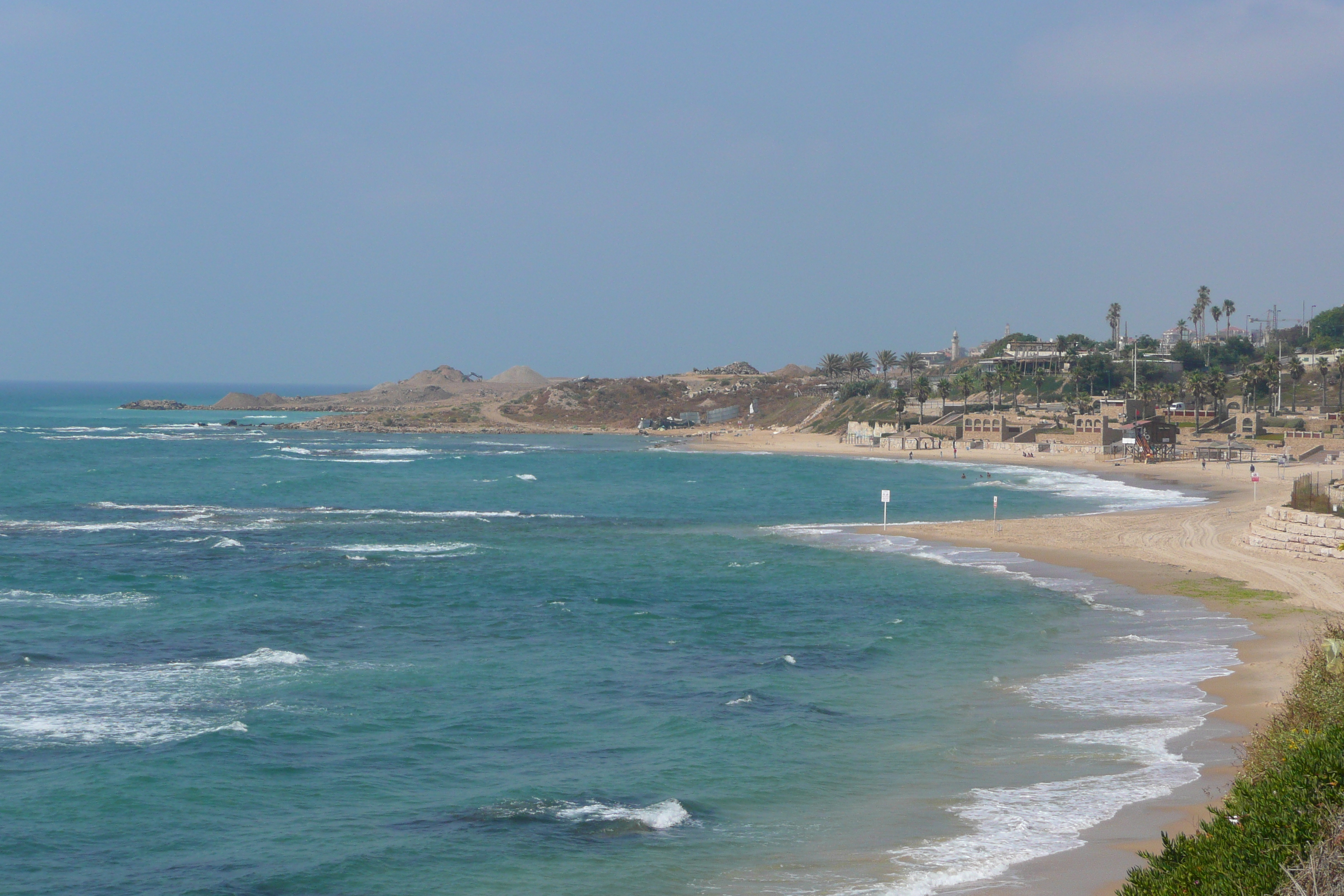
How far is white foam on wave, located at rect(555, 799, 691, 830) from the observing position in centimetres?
1705

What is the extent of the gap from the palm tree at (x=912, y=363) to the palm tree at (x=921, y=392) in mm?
18002

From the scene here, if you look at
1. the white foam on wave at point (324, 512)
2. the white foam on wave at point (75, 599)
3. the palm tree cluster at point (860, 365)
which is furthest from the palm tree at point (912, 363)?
the white foam on wave at point (75, 599)

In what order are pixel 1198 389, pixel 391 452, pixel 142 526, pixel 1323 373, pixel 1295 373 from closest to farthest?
pixel 142 526 → pixel 1198 389 → pixel 1295 373 → pixel 391 452 → pixel 1323 373

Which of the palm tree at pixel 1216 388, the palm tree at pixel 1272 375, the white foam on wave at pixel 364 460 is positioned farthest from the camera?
the palm tree at pixel 1272 375

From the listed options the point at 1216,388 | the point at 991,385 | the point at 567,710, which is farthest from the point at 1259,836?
the point at 991,385

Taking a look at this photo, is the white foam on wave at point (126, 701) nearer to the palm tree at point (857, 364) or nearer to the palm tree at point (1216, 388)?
the palm tree at point (1216, 388)

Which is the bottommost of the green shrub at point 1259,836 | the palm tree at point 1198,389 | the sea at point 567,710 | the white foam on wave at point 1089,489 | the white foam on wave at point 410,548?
the sea at point 567,710

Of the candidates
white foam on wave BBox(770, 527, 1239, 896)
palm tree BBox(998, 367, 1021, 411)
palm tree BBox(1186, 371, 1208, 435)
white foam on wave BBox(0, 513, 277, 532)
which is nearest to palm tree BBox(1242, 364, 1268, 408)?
palm tree BBox(1186, 371, 1208, 435)

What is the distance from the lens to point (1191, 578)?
3722 centimetres

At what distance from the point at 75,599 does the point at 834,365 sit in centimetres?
15516

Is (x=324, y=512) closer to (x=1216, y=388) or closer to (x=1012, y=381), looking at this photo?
(x=1216, y=388)

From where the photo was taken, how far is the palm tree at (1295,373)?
110 metres

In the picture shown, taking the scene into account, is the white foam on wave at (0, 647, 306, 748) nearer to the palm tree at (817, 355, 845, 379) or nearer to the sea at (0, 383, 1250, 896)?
the sea at (0, 383, 1250, 896)

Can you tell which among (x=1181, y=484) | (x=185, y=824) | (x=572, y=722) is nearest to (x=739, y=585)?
(x=572, y=722)
